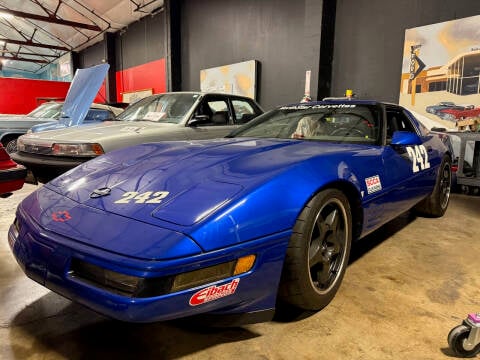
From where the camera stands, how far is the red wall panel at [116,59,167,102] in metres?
10.3

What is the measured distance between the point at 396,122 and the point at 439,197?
913 mm

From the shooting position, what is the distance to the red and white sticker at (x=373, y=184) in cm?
164

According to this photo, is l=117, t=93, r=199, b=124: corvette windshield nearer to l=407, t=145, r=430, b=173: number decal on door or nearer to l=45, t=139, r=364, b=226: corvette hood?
l=45, t=139, r=364, b=226: corvette hood

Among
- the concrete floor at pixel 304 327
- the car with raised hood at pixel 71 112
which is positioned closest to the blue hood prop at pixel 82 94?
the car with raised hood at pixel 71 112

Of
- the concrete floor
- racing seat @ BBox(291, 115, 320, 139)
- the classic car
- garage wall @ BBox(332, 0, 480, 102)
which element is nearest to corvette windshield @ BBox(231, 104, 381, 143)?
racing seat @ BBox(291, 115, 320, 139)

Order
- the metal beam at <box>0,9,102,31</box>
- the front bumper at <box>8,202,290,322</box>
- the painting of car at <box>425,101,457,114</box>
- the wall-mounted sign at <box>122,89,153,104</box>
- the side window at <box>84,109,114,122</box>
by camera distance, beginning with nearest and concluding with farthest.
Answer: the front bumper at <box>8,202,290,322</box> → the painting of car at <box>425,101,457,114</box> → the side window at <box>84,109,114,122</box> → the metal beam at <box>0,9,102,31</box> → the wall-mounted sign at <box>122,89,153,104</box>

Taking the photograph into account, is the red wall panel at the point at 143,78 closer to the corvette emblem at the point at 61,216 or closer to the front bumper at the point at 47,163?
the front bumper at the point at 47,163

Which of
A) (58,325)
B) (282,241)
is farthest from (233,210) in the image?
(58,325)

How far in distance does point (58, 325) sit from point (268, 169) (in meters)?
1.03

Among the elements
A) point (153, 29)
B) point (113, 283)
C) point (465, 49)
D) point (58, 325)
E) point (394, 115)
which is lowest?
point (58, 325)

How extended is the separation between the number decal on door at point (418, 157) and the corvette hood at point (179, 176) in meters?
0.62

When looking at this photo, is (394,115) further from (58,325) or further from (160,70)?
(160,70)

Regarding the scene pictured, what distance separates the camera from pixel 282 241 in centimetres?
114

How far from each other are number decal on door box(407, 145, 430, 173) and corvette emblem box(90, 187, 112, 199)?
5.83ft
